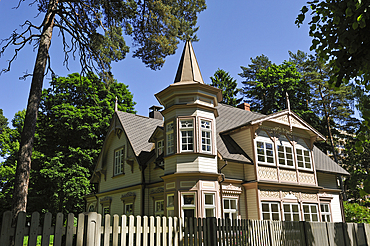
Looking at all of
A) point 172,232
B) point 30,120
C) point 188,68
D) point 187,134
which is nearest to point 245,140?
point 187,134

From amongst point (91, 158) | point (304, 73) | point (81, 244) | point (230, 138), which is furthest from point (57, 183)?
point (304, 73)

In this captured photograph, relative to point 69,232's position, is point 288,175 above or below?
above

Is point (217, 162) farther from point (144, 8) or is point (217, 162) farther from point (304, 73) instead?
point (304, 73)

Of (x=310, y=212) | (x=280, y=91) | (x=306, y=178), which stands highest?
(x=280, y=91)

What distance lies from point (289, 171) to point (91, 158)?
58.6 ft

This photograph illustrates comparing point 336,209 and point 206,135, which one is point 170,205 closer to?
point 206,135

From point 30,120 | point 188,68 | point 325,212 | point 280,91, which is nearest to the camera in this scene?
point 30,120

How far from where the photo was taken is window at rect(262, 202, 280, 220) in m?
17.0

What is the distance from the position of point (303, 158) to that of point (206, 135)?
26.5 ft

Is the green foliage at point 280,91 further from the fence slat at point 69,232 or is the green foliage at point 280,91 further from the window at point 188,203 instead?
the fence slat at point 69,232

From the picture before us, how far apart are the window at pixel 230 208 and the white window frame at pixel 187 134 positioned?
3700 millimetres

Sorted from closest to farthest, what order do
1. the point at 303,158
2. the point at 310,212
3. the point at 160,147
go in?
the point at 160,147, the point at 310,212, the point at 303,158

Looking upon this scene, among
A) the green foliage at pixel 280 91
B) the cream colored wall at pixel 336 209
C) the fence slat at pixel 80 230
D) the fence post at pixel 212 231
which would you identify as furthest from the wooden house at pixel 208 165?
the green foliage at pixel 280 91

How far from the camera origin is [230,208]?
54.4ft
